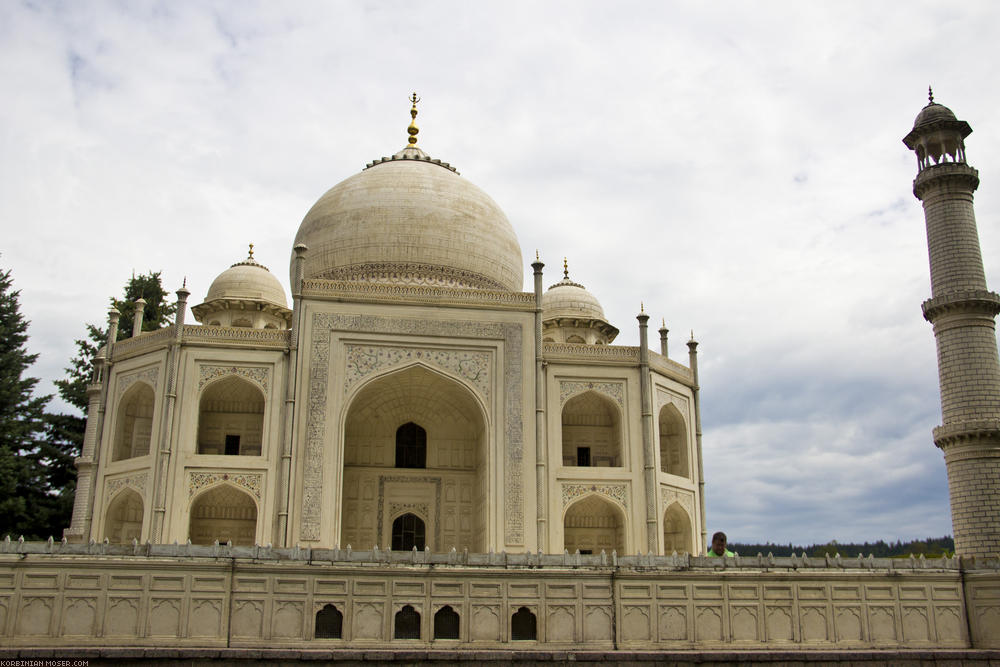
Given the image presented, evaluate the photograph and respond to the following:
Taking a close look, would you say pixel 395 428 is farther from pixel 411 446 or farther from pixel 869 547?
pixel 869 547

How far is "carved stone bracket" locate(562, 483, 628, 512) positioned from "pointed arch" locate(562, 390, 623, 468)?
4.64ft

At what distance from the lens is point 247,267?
23.5 metres

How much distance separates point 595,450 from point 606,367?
7.05 ft

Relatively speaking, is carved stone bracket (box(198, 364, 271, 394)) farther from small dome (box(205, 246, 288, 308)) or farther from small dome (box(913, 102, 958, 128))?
small dome (box(913, 102, 958, 128))

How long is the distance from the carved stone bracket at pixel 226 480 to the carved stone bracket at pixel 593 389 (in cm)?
634

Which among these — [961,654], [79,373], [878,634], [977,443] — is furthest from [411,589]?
[79,373]

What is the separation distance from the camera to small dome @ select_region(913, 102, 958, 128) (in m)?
16.6

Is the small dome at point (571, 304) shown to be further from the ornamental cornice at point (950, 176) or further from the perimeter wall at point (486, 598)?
the perimeter wall at point (486, 598)

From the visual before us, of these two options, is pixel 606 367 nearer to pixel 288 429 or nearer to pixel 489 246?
pixel 489 246

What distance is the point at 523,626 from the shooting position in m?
11.9

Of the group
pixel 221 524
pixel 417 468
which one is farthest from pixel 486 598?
pixel 221 524

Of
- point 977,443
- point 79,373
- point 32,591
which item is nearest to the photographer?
point 32,591

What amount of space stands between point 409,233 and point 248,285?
4.33m

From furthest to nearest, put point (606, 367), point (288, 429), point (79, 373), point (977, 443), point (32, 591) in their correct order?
point (79, 373) < point (606, 367) < point (288, 429) < point (977, 443) < point (32, 591)
